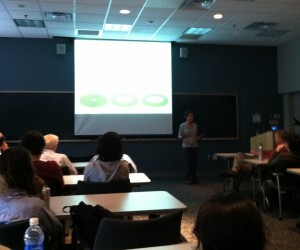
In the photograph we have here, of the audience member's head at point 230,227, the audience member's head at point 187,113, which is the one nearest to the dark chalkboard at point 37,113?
the audience member's head at point 187,113

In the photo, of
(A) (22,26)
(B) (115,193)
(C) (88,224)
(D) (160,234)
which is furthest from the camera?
(A) (22,26)

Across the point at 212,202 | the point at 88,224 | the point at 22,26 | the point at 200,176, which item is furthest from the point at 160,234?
the point at 200,176

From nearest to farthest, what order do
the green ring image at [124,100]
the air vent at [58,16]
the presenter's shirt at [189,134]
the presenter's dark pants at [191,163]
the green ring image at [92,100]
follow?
the air vent at [58,16], the presenter's dark pants at [191,163], the presenter's shirt at [189,134], the green ring image at [92,100], the green ring image at [124,100]

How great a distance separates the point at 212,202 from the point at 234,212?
7 cm

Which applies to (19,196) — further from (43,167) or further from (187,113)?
(187,113)

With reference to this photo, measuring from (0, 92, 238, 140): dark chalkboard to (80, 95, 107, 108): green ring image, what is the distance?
275mm

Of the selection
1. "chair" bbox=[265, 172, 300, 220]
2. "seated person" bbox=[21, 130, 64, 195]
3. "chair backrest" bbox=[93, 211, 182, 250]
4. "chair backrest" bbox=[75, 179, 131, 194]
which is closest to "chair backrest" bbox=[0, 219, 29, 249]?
"chair backrest" bbox=[93, 211, 182, 250]

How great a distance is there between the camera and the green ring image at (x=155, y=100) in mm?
8156

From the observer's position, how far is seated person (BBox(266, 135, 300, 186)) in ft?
15.4

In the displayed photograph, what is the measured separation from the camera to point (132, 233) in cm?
178

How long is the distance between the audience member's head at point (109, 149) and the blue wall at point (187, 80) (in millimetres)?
4919

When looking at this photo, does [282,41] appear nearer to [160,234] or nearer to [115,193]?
[115,193]

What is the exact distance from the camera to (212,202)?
1.02m

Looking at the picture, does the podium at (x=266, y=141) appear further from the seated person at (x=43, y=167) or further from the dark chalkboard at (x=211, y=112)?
the seated person at (x=43, y=167)
